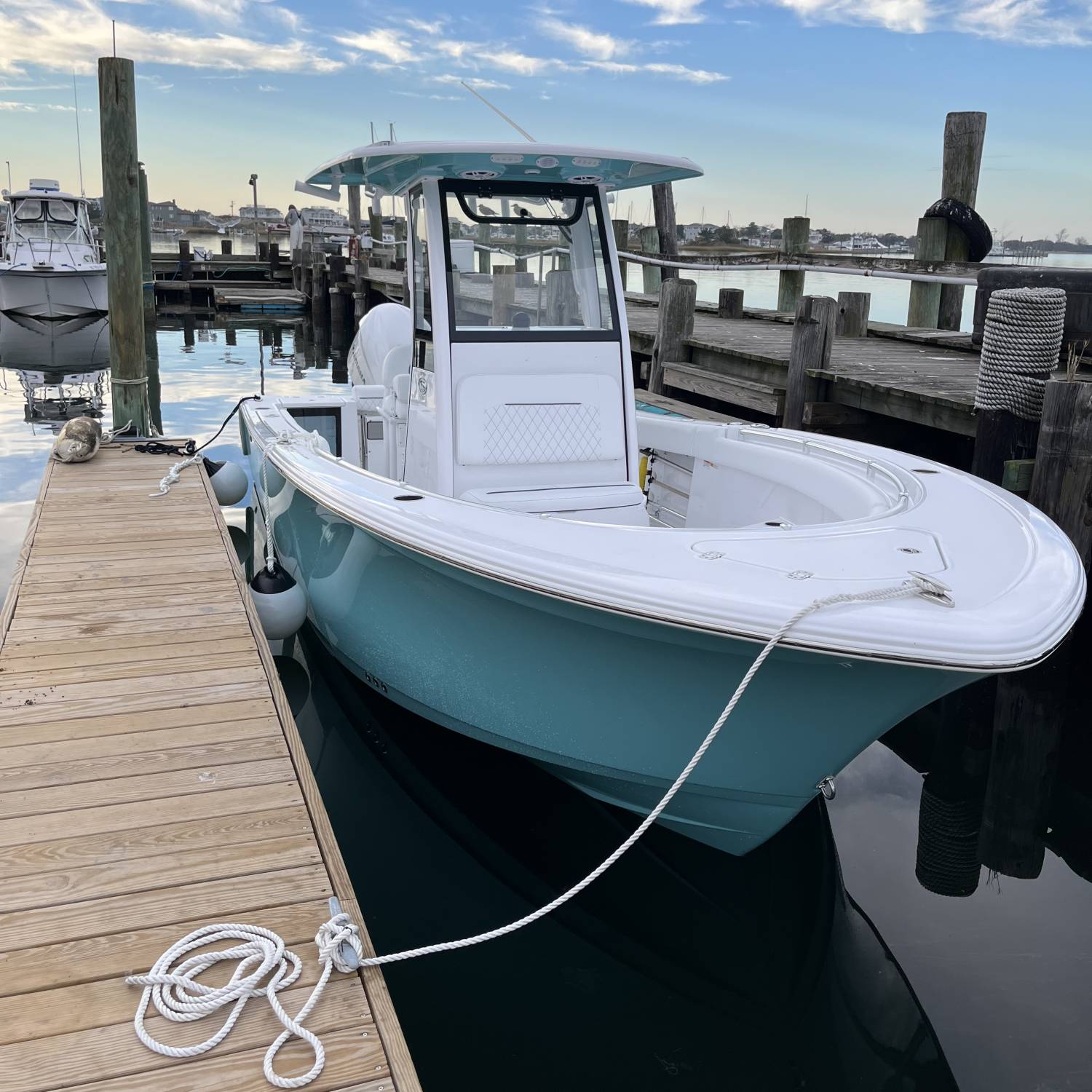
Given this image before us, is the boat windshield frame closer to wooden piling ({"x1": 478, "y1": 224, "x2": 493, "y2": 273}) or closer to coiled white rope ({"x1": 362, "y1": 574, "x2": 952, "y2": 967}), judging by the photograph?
wooden piling ({"x1": 478, "y1": 224, "x2": 493, "y2": 273})

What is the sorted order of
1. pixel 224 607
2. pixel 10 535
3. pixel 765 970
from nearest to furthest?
pixel 765 970
pixel 224 607
pixel 10 535

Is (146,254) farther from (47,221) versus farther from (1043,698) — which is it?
(1043,698)

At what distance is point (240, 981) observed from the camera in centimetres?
201

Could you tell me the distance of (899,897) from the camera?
11.7 feet

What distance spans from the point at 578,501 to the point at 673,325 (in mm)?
4351

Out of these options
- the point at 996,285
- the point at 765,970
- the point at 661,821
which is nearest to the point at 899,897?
the point at 765,970

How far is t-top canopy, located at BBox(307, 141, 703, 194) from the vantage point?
405 centimetres

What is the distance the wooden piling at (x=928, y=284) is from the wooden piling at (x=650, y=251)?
2980 millimetres

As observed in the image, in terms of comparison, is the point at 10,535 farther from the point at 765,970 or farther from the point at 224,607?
the point at 765,970

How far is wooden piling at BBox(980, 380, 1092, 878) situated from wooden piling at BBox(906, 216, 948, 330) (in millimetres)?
3821

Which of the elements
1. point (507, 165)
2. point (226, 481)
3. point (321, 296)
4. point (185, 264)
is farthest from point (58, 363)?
point (507, 165)

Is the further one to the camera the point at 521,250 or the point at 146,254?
the point at 146,254

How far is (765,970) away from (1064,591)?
147cm

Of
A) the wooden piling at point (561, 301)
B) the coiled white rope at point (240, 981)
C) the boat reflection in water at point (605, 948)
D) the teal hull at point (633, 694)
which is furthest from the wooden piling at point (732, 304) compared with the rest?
the coiled white rope at point (240, 981)
